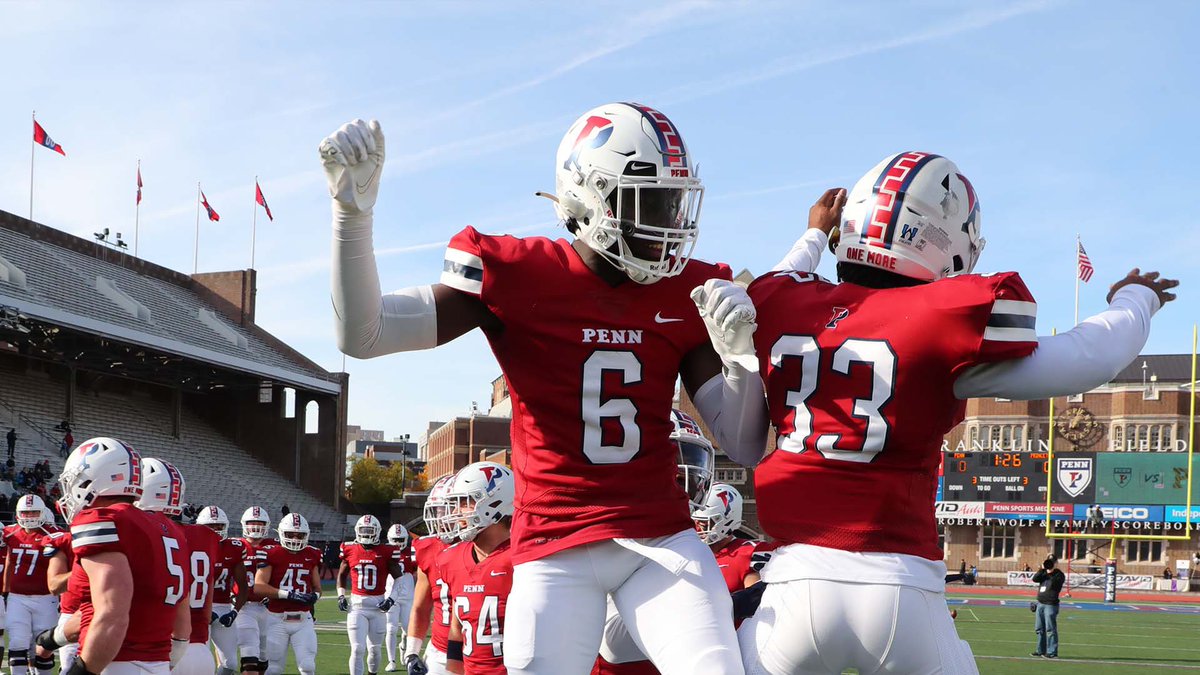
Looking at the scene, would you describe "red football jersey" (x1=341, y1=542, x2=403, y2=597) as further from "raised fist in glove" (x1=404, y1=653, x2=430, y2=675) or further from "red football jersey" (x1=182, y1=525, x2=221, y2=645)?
"raised fist in glove" (x1=404, y1=653, x2=430, y2=675)

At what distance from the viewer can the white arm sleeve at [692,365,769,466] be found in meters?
3.59

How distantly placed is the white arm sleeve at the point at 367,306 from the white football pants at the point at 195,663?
3.69 meters

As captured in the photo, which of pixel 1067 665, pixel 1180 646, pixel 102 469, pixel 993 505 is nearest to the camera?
pixel 102 469

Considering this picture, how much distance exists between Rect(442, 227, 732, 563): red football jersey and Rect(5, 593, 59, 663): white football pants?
38.4 feet

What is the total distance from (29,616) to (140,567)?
939 centimetres

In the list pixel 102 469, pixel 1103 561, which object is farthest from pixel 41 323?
pixel 1103 561

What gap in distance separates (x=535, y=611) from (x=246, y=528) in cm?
1281

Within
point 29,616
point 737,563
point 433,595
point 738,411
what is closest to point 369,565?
point 29,616

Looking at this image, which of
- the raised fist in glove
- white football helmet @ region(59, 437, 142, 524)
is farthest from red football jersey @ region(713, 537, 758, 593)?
white football helmet @ region(59, 437, 142, 524)

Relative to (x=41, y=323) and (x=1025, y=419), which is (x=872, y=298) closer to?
(x=41, y=323)

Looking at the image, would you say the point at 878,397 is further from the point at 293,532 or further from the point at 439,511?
the point at 293,532

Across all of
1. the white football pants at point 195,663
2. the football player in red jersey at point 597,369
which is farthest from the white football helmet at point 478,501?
the football player in red jersey at point 597,369

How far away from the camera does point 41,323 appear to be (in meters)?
29.9

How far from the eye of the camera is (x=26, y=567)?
13.9 m
